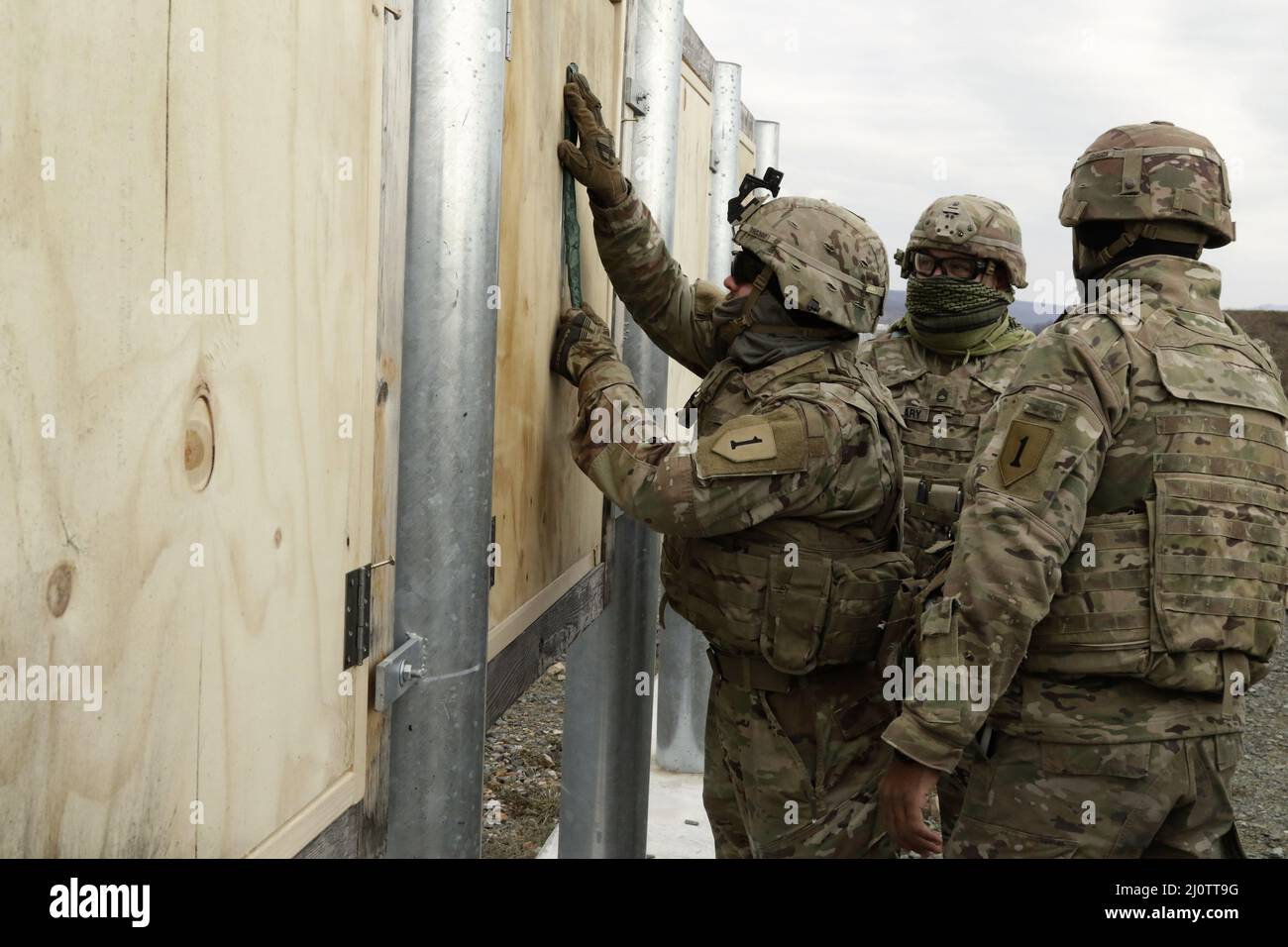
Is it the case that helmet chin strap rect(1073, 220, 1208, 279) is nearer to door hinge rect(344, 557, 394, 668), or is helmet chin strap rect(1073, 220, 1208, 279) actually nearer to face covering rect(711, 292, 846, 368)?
face covering rect(711, 292, 846, 368)

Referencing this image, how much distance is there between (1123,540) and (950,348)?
177 centimetres

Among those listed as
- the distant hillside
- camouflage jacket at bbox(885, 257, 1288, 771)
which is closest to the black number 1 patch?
camouflage jacket at bbox(885, 257, 1288, 771)

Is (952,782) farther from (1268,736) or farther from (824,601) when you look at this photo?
(1268,736)

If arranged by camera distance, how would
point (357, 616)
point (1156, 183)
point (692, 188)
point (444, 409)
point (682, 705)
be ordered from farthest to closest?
point (682, 705)
point (692, 188)
point (1156, 183)
point (444, 409)
point (357, 616)

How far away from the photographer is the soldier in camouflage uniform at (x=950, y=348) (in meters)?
3.84

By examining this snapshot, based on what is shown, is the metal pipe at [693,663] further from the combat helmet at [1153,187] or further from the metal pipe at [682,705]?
the combat helmet at [1153,187]

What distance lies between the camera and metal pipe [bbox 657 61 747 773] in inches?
212

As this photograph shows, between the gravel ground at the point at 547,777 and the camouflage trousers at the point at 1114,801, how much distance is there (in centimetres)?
227

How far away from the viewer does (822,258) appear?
2803 millimetres

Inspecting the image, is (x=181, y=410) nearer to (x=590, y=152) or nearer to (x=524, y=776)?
(x=590, y=152)

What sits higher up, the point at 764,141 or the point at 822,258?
the point at 764,141

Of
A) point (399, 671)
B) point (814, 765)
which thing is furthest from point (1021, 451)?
point (399, 671)

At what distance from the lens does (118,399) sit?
1021 millimetres

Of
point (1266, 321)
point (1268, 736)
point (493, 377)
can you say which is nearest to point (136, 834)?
point (493, 377)
